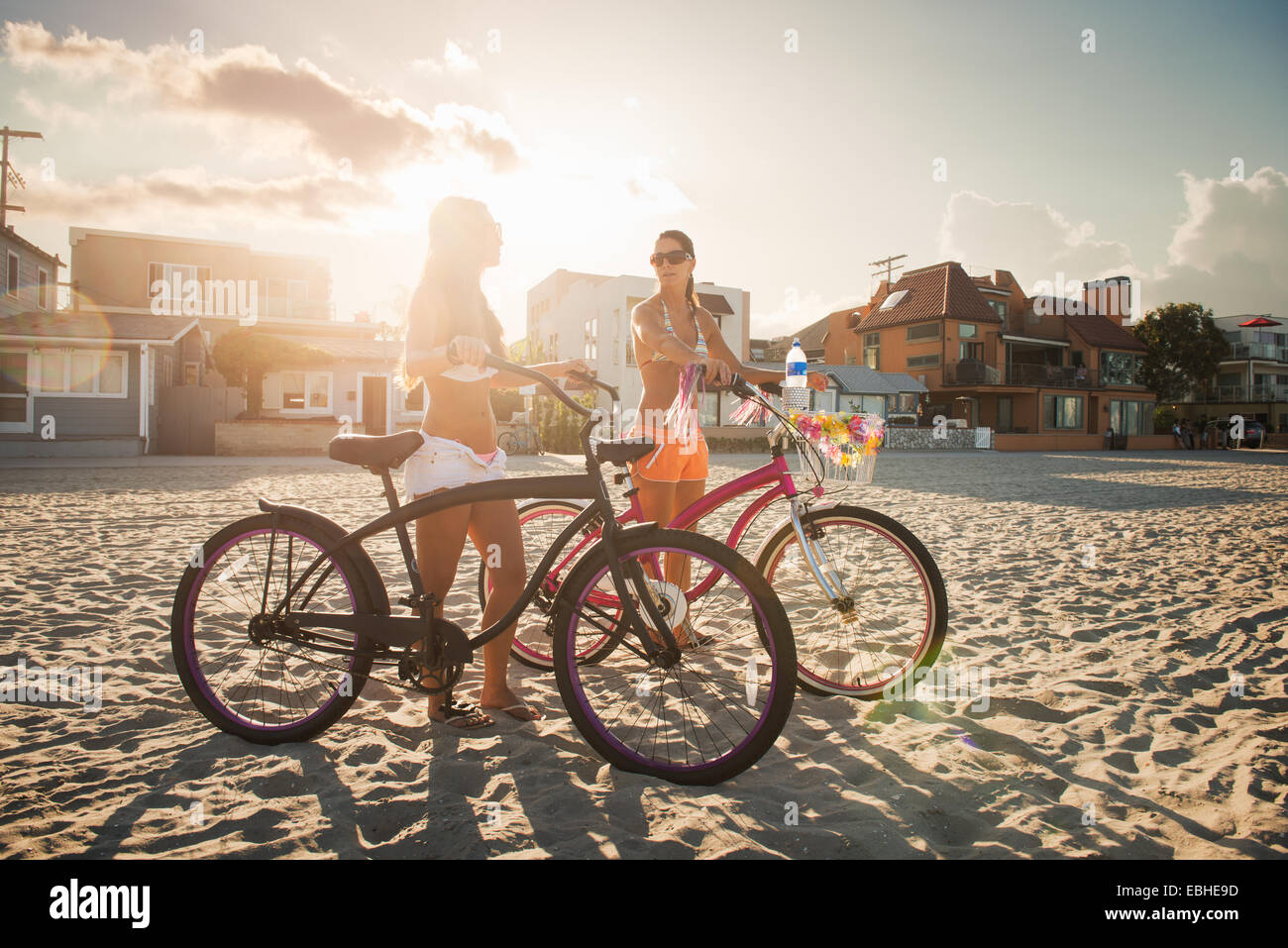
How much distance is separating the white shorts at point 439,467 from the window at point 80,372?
23308 mm

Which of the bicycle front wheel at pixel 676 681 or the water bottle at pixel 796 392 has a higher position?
the water bottle at pixel 796 392

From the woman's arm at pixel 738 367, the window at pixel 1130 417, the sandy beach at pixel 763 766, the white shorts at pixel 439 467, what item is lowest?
the sandy beach at pixel 763 766

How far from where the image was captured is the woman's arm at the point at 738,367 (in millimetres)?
3242

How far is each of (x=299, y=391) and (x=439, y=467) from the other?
27181mm

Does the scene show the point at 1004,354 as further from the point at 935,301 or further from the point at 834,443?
the point at 834,443

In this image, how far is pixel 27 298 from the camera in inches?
963

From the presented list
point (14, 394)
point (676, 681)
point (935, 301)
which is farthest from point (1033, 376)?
point (14, 394)

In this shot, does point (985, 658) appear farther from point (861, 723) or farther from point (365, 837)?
point (365, 837)

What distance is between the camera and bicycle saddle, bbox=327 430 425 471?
99.6 inches

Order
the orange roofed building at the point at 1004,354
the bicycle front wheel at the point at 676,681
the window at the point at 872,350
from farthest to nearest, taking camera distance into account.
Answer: the window at the point at 872,350, the orange roofed building at the point at 1004,354, the bicycle front wheel at the point at 676,681

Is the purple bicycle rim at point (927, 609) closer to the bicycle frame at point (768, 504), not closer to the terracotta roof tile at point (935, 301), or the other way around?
the bicycle frame at point (768, 504)

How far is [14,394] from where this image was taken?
19.8 metres

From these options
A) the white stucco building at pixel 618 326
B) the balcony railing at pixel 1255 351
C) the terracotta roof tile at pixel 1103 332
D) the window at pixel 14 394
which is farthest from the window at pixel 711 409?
the balcony railing at pixel 1255 351
